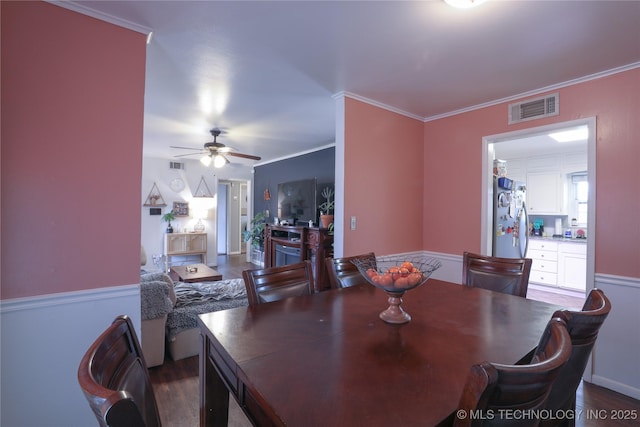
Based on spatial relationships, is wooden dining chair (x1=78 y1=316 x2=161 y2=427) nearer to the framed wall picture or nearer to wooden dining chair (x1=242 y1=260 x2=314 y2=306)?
wooden dining chair (x1=242 y1=260 x2=314 y2=306)

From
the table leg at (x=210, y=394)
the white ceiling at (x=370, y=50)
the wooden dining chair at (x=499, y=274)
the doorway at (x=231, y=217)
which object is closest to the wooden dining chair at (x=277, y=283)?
the table leg at (x=210, y=394)

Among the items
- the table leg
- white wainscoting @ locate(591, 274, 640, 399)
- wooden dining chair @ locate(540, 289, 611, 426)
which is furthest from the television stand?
wooden dining chair @ locate(540, 289, 611, 426)

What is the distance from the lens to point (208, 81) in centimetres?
267

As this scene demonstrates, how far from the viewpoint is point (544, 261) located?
16.6ft

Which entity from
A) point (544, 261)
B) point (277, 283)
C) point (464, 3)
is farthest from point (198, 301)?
point (544, 261)

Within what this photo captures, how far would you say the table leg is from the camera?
1275 millimetres

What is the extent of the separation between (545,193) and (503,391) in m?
6.05

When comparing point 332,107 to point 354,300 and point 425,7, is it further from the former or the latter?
point 354,300

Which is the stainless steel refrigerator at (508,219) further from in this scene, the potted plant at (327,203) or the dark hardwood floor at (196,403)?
the potted plant at (327,203)

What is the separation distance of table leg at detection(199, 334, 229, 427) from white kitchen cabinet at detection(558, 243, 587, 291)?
18.2 ft

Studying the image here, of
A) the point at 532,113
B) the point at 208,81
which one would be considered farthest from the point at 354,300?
the point at 532,113

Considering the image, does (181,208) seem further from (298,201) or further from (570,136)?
(570,136)

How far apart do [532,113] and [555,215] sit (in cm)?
356

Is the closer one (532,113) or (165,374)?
(165,374)
